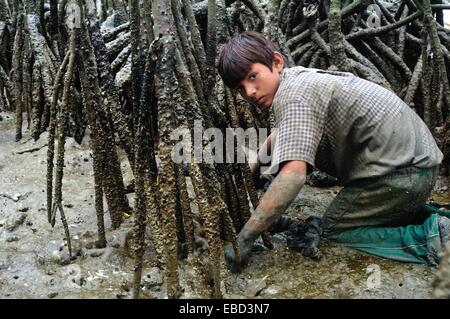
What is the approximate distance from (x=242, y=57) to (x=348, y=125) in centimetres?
64

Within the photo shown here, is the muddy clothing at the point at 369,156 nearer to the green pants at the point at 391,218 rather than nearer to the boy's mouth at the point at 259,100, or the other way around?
the green pants at the point at 391,218

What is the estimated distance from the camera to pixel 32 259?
2.59 m

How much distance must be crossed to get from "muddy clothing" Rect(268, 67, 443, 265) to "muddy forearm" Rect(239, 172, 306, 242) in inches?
3.9

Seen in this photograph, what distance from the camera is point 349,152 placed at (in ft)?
8.68

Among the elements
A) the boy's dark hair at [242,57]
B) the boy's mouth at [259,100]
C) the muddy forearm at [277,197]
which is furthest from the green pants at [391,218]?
the boy's dark hair at [242,57]

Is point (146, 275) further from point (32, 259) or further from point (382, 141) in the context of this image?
point (382, 141)

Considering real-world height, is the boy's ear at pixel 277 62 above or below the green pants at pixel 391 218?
above

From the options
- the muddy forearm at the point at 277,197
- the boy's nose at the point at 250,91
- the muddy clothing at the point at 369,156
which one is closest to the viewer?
the muddy forearm at the point at 277,197

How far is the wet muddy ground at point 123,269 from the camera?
2332 mm

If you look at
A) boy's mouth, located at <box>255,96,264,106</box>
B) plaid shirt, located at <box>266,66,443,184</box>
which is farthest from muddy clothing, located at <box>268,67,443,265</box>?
boy's mouth, located at <box>255,96,264,106</box>

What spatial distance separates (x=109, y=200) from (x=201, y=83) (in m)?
0.86

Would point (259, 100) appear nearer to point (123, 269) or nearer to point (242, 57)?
point (242, 57)

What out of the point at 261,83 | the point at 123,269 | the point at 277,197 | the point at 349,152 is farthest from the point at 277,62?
the point at 123,269

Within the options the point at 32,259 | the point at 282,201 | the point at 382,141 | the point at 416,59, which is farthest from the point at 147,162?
the point at 416,59
